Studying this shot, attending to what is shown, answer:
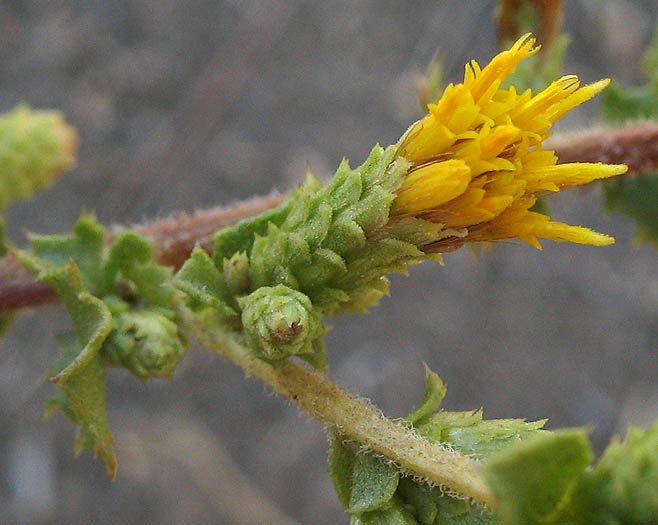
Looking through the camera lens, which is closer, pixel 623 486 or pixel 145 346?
pixel 623 486

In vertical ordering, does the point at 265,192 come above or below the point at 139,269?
above

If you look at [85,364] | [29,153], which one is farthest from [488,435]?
[29,153]

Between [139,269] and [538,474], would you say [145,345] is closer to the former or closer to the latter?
[139,269]

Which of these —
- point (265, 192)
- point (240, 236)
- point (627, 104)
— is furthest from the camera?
point (265, 192)

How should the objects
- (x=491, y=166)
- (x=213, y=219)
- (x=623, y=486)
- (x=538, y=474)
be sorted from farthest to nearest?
(x=213, y=219), (x=491, y=166), (x=623, y=486), (x=538, y=474)

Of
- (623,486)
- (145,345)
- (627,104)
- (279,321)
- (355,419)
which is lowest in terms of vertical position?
(623,486)

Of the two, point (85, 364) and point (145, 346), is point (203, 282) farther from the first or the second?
point (85, 364)
